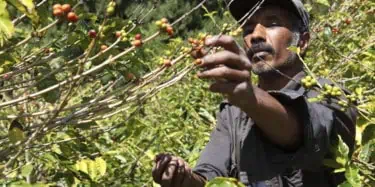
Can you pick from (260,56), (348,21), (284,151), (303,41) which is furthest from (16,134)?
(348,21)

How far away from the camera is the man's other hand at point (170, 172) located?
2.07m

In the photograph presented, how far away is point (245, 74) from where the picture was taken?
1591 millimetres

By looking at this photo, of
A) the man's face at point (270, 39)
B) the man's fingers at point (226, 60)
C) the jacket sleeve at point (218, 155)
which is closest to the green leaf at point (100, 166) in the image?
the jacket sleeve at point (218, 155)

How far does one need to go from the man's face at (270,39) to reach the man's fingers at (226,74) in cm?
63

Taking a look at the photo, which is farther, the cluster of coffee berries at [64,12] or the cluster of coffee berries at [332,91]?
the cluster of coffee berries at [332,91]

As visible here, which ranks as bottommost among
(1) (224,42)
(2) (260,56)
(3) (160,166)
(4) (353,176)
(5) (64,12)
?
(4) (353,176)

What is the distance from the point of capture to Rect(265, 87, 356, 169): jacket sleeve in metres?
1.84

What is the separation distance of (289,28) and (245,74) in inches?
33.5

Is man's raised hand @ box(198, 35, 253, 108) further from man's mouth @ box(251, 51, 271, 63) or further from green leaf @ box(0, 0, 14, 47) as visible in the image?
man's mouth @ box(251, 51, 271, 63)

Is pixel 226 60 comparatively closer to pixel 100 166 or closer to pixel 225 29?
pixel 225 29

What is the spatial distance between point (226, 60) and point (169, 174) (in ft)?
2.02

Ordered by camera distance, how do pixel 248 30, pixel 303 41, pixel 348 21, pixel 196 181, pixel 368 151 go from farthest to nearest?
1. pixel 348 21
2. pixel 303 41
3. pixel 248 30
4. pixel 196 181
5. pixel 368 151

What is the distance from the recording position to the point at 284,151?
1918 mm

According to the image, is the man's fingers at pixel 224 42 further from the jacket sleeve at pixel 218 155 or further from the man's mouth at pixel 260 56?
the jacket sleeve at pixel 218 155
